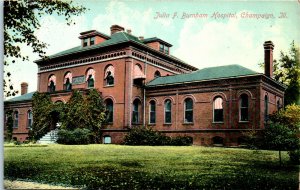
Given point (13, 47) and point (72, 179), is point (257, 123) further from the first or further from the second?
point (13, 47)

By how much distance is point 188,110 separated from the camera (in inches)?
740

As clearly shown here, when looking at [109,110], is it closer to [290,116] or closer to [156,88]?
[156,88]

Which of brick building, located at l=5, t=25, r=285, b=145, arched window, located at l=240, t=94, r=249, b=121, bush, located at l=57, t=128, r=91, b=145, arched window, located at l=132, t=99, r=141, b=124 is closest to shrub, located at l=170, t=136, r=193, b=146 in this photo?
brick building, located at l=5, t=25, r=285, b=145

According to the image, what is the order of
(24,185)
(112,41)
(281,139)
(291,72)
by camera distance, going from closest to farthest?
(24,185)
(281,139)
(291,72)
(112,41)

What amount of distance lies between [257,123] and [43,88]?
1168 cm

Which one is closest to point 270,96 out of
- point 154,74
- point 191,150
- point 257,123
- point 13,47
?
point 257,123

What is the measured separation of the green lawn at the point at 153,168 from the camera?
1212 cm

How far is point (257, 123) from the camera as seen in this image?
16.3 meters

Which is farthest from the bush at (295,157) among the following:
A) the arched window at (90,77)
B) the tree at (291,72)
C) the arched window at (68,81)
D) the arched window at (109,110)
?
the arched window at (68,81)

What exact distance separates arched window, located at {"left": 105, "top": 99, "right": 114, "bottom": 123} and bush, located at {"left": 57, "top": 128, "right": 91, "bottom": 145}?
1322 mm

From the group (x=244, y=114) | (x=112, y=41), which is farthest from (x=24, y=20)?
(x=244, y=114)

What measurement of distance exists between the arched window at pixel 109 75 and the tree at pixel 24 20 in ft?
21.5

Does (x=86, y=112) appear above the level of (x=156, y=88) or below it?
below

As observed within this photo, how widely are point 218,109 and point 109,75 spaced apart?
670 cm
